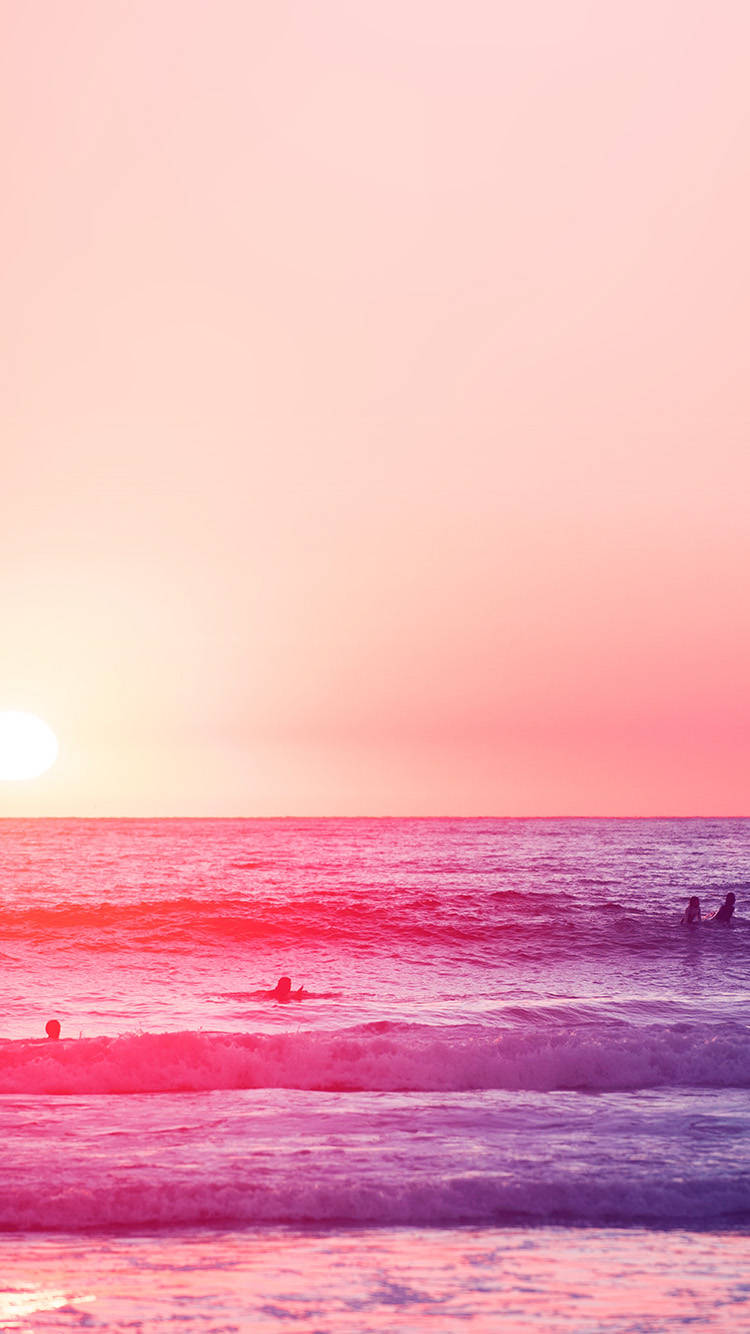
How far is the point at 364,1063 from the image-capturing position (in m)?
17.3

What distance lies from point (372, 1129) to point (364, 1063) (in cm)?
363

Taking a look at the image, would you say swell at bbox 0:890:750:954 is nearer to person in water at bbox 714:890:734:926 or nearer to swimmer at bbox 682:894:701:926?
person in water at bbox 714:890:734:926

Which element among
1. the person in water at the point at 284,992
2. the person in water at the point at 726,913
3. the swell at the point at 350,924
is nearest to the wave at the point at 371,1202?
the person in water at the point at 284,992

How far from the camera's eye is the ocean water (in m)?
8.49

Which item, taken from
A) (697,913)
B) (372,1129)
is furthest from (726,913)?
(372,1129)

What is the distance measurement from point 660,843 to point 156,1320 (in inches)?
3889

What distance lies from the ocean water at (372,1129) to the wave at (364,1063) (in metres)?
0.05

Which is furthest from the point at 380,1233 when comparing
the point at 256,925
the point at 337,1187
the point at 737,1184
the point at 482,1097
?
the point at 256,925

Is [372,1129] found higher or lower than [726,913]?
higher

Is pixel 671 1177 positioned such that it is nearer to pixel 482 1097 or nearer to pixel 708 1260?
pixel 708 1260

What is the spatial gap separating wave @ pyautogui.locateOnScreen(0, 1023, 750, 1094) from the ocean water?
53 millimetres

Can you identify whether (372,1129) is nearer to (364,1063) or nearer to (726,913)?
(364,1063)

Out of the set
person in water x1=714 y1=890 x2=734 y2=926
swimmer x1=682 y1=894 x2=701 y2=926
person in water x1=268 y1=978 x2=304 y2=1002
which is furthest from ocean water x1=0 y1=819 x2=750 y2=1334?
person in water x1=714 y1=890 x2=734 y2=926

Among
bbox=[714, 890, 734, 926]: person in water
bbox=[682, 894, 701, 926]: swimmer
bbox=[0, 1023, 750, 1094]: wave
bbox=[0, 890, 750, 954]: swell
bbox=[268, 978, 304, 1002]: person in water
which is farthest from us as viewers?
bbox=[714, 890, 734, 926]: person in water
